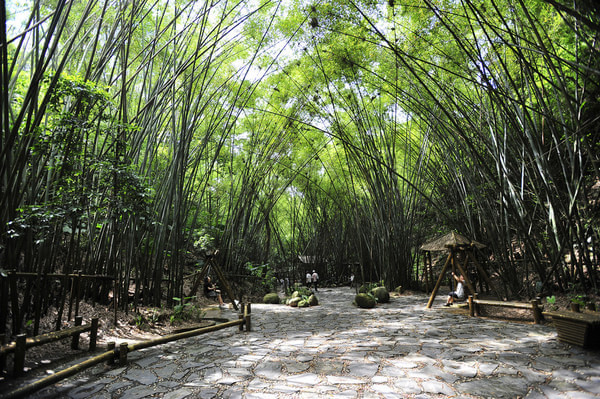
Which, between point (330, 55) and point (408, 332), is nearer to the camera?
point (408, 332)

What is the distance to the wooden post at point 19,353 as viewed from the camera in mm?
1977

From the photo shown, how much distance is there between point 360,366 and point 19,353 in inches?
89.0

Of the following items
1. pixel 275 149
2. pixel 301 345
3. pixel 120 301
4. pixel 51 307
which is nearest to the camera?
pixel 301 345

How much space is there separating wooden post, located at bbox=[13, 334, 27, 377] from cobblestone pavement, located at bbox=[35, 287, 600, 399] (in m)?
0.25

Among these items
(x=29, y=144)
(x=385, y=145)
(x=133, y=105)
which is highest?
(x=133, y=105)

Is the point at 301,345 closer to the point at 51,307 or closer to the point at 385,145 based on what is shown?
the point at 51,307

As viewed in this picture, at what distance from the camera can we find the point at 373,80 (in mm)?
6109

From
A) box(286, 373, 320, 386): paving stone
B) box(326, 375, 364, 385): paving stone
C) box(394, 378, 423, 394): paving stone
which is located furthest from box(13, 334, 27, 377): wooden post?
box(394, 378, 423, 394): paving stone

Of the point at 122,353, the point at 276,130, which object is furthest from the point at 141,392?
the point at 276,130

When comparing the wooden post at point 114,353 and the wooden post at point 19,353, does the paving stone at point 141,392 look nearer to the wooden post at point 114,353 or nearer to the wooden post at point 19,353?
the wooden post at point 114,353

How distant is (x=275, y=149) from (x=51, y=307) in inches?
203

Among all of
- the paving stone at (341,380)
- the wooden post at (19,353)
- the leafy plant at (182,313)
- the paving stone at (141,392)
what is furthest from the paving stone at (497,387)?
the leafy plant at (182,313)

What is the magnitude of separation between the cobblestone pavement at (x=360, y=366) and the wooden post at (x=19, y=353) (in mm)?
251

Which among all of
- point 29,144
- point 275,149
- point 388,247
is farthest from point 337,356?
point 275,149
